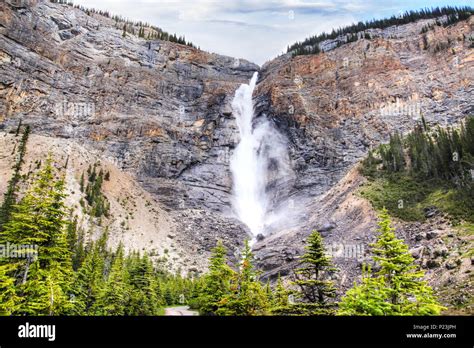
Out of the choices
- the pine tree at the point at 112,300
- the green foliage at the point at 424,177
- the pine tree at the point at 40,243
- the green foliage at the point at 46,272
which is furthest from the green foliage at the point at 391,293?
the green foliage at the point at 424,177

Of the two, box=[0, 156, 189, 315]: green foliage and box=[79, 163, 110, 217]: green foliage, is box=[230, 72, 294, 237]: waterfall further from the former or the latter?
box=[0, 156, 189, 315]: green foliage

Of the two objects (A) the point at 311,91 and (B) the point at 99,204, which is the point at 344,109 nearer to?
(A) the point at 311,91

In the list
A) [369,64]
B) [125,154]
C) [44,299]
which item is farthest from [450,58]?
[44,299]

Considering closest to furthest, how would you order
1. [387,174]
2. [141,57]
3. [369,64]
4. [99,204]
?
[387,174]
[99,204]
[369,64]
[141,57]

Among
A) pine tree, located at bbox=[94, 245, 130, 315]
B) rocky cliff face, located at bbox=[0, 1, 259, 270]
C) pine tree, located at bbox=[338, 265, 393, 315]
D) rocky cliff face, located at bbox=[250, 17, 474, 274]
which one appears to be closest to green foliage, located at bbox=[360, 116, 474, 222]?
rocky cliff face, located at bbox=[250, 17, 474, 274]

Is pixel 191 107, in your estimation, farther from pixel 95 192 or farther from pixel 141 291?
pixel 141 291
